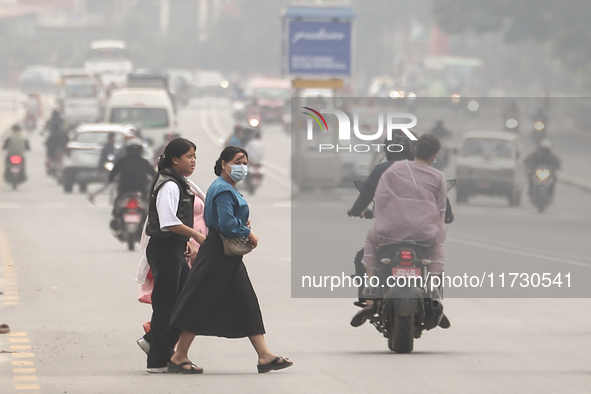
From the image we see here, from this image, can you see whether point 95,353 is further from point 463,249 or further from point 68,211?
point 68,211

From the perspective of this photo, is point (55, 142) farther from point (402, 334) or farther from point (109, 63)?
point (109, 63)

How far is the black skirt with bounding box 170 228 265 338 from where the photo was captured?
8.30 metres

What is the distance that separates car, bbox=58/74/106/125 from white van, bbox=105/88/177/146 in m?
18.8

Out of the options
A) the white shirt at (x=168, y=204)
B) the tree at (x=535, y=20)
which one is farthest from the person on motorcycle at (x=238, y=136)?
the tree at (x=535, y=20)

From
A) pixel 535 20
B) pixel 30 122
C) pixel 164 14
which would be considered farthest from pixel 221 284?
pixel 164 14

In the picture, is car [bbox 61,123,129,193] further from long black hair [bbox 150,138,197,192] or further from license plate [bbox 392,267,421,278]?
long black hair [bbox 150,138,197,192]

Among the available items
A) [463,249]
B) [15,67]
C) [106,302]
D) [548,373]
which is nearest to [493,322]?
[548,373]

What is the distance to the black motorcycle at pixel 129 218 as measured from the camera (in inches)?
719

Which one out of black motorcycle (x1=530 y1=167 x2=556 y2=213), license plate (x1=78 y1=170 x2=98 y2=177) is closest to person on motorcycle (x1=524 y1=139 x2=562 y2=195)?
black motorcycle (x1=530 y1=167 x2=556 y2=213)

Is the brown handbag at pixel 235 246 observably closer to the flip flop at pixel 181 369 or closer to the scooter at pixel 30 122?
the flip flop at pixel 181 369

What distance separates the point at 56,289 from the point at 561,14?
46.6 meters

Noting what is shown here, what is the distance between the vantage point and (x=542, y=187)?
1113 inches

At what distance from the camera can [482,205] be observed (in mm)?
30312

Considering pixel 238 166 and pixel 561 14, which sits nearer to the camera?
pixel 238 166
